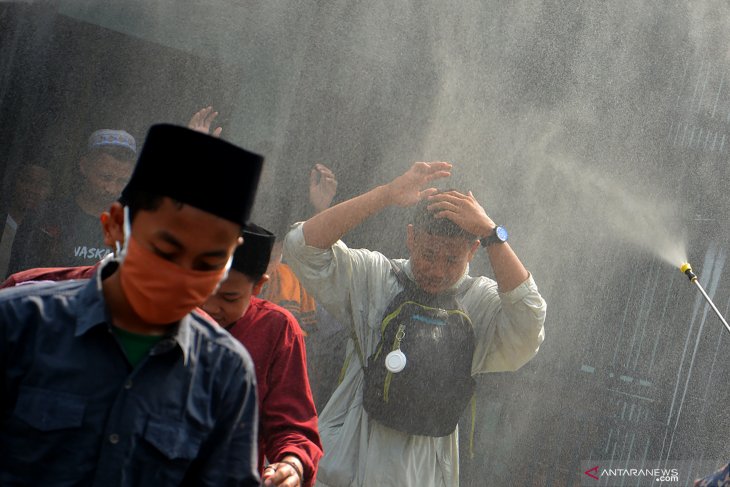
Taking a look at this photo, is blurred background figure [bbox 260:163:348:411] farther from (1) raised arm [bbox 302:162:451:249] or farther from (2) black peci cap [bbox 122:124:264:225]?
(2) black peci cap [bbox 122:124:264:225]

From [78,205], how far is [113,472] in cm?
376

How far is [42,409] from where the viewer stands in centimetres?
167

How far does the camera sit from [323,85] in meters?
6.39

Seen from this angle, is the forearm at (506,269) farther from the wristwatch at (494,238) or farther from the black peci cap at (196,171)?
the black peci cap at (196,171)

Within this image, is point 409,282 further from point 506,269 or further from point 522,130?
point 522,130

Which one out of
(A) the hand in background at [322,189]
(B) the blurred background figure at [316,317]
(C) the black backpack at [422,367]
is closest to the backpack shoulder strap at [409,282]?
(C) the black backpack at [422,367]

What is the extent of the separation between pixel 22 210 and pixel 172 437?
4461 mm

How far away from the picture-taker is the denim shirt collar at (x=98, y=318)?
5.68 ft

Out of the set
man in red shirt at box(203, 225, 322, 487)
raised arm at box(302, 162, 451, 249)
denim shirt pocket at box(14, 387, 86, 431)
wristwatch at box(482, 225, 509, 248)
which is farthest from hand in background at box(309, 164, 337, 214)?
denim shirt pocket at box(14, 387, 86, 431)

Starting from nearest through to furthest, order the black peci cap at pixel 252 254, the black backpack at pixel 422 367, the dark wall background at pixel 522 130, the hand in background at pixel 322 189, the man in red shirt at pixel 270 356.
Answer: the man in red shirt at pixel 270 356
the black peci cap at pixel 252 254
the black backpack at pixel 422 367
the hand in background at pixel 322 189
the dark wall background at pixel 522 130

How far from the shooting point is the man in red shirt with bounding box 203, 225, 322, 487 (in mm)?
2609

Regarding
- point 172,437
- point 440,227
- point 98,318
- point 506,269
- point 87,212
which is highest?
point 440,227

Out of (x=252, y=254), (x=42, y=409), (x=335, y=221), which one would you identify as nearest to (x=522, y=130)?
(x=335, y=221)

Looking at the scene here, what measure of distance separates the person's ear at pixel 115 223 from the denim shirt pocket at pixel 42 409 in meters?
0.32
